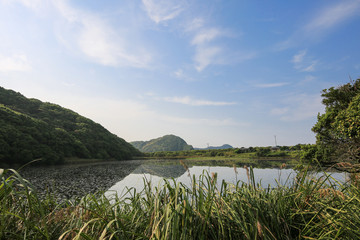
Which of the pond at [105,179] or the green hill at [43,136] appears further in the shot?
the green hill at [43,136]

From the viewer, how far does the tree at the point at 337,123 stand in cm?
1406

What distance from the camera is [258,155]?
76.9 metres

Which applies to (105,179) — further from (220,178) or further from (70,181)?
(220,178)

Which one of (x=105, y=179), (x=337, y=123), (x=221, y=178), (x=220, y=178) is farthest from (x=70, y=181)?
(x=337, y=123)

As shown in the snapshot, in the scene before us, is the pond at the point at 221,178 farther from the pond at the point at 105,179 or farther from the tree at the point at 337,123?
the tree at the point at 337,123

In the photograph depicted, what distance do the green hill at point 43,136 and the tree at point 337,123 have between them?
2694cm

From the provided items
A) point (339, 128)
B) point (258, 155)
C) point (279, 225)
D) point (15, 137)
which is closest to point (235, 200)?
point (279, 225)

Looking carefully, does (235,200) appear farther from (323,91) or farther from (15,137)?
(15,137)

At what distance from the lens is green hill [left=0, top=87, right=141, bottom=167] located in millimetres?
39531

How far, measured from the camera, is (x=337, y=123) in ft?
51.8

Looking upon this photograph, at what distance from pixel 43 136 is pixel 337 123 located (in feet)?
209

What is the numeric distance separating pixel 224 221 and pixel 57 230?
2.30 m

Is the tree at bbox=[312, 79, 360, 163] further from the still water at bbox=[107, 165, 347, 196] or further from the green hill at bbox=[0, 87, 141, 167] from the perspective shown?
the green hill at bbox=[0, 87, 141, 167]

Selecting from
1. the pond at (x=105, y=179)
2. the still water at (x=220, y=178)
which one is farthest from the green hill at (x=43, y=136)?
the still water at (x=220, y=178)
